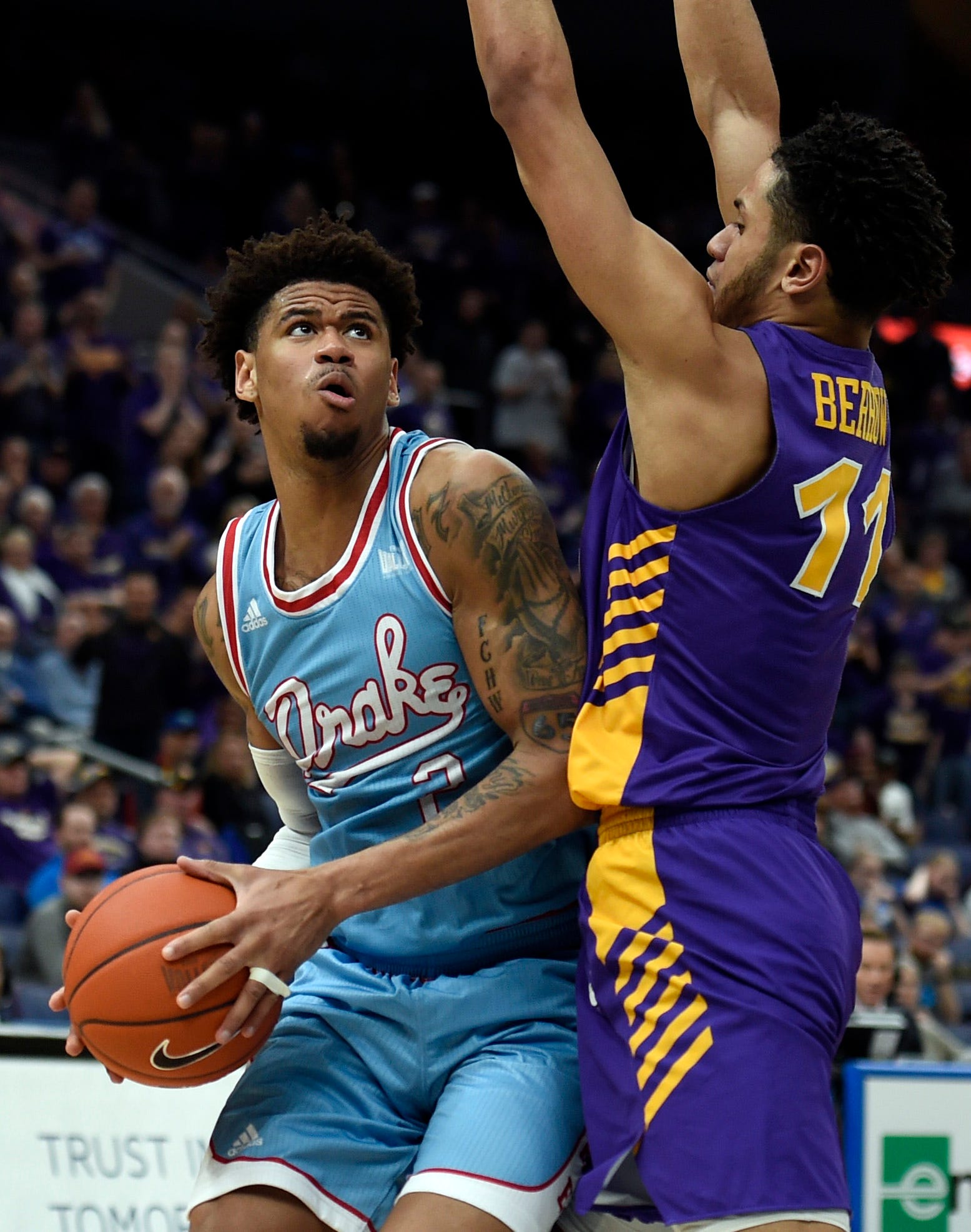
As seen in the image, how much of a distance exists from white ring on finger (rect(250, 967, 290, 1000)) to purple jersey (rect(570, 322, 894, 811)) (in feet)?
1.86

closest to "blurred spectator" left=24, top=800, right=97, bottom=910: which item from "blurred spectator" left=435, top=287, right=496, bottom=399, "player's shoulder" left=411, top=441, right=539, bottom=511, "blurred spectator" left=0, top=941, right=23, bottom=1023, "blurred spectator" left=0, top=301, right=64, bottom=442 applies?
"blurred spectator" left=0, top=941, right=23, bottom=1023

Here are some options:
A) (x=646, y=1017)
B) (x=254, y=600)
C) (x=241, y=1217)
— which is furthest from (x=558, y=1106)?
(x=254, y=600)

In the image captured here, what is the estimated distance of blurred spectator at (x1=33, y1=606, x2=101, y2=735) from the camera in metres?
9.02

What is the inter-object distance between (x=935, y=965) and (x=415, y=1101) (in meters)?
6.52

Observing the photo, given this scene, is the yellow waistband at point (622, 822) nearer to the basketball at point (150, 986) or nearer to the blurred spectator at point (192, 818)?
the basketball at point (150, 986)

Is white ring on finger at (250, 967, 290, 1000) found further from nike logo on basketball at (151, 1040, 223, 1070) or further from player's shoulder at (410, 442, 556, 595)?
player's shoulder at (410, 442, 556, 595)

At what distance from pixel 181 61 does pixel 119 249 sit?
10.3ft

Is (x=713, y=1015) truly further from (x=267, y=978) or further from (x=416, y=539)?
(x=416, y=539)

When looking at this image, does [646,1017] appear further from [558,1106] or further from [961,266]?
[961,266]

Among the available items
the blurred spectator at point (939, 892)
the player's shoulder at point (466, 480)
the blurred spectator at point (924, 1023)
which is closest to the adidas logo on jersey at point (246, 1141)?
the player's shoulder at point (466, 480)

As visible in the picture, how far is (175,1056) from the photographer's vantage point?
271 centimetres

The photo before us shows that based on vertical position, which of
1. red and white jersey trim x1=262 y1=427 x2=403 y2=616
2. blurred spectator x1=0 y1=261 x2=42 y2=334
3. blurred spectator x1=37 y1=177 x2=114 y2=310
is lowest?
red and white jersey trim x1=262 y1=427 x2=403 y2=616

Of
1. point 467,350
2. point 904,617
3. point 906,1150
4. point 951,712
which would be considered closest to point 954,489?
point 904,617

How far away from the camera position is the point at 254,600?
3.13 meters
